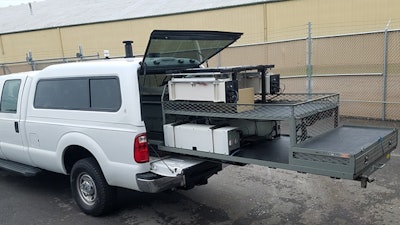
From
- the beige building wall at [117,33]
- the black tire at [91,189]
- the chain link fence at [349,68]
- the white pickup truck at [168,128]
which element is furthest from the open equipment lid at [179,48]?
the beige building wall at [117,33]

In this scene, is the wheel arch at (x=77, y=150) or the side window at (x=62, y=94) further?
the side window at (x=62, y=94)

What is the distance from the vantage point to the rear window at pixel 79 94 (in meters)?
4.48

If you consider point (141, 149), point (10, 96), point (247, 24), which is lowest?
point (141, 149)

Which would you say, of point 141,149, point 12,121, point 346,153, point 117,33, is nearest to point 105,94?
point 141,149

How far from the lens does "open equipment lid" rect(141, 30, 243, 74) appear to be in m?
4.30

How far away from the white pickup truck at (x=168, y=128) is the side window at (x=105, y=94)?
1 cm

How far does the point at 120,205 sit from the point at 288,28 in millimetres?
9224

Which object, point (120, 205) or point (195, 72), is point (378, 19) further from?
point (120, 205)

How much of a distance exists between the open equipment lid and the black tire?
1.40m

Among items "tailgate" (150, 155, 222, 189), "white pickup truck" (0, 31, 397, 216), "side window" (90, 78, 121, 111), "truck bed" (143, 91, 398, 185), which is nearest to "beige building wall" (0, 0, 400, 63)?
"white pickup truck" (0, 31, 397, 216)

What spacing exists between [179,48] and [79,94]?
4.68 feet

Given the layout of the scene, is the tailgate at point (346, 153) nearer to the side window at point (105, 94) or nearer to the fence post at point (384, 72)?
the side window at point (105, 94)

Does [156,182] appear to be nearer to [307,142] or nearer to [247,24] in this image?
[307,142]

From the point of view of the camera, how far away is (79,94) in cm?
486
